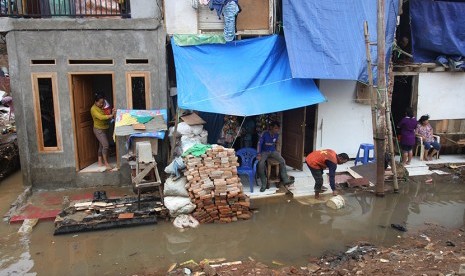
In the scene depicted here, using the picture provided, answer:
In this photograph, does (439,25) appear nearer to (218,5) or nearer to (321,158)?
(321,158)

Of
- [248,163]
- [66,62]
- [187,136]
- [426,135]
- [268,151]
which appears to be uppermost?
[66,62]

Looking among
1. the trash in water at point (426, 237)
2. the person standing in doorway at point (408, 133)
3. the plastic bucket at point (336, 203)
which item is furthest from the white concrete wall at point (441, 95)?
the trash in water at point (426, 237)

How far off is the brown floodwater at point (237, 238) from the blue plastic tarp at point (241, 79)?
233 centimetres

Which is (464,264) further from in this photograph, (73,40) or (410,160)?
(73,40)

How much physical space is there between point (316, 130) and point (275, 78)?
2.68 m

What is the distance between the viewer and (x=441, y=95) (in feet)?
37.8

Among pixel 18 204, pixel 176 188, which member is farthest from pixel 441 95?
pixel 18 204

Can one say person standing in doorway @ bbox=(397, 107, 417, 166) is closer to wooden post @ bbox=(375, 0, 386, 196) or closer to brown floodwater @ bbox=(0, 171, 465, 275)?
brown floodwater @ bbox=(0, 171, 465, 275)

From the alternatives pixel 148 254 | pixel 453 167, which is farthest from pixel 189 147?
pixel 453 167

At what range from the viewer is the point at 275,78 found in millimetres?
9023

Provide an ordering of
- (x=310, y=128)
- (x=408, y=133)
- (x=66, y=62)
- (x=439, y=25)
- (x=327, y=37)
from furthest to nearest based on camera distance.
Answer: (x=310, y=128)
(x=439, y=25)
(x=408, y=133)
(x=327, y=37)
(x=66, y=62)

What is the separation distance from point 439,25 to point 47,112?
36.3 ft

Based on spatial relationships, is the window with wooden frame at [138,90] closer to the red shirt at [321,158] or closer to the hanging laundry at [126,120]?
the hanging laundry at [126,120]

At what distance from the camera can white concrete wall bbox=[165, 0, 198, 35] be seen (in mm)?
9164
